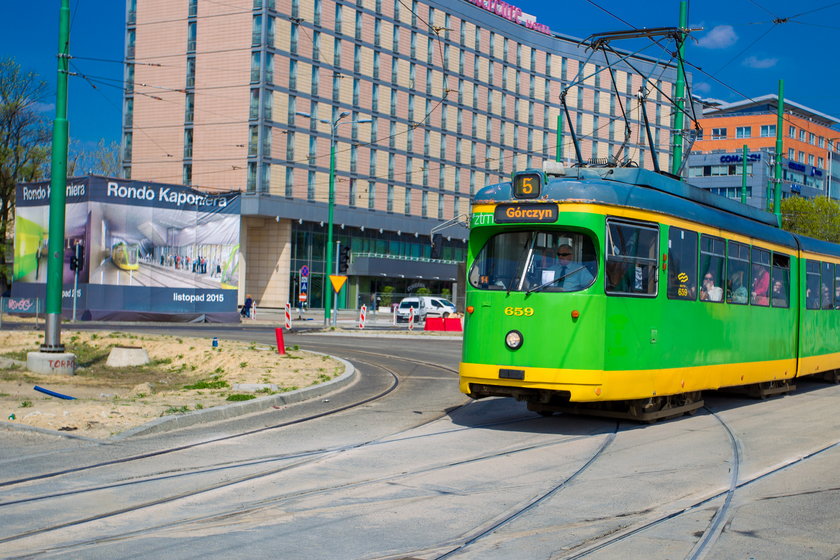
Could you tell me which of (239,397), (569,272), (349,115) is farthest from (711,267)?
(349,115)

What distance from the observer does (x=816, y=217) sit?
6322 cm

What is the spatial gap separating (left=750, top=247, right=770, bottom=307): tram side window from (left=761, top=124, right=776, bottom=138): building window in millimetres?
87056

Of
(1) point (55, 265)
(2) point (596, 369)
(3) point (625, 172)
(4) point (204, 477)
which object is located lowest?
(4) point (204, 477)

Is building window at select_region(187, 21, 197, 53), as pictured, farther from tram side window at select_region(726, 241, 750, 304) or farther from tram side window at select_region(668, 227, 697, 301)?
tram side window at select_region(668, 227, 697, 301)

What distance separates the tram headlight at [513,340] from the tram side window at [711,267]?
3.26m

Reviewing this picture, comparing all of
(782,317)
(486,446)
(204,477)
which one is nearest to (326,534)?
(204,477)

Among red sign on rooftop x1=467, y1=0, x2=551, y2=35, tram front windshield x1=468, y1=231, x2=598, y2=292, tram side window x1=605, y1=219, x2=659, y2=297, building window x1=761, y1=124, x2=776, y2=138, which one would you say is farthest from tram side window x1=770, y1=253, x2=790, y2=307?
building window x1=761, y1=124, x2=776, y2=138

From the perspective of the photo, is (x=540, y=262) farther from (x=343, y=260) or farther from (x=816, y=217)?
(x=816, y=217)

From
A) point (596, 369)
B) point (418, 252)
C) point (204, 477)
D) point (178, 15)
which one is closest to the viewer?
point (204, 477)

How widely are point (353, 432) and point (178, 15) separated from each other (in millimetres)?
60672

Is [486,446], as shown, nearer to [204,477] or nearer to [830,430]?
[204,477]

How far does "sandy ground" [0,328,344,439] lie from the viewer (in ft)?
36.2

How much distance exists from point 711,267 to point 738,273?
1.18m

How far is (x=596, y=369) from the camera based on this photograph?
10.7 meters
